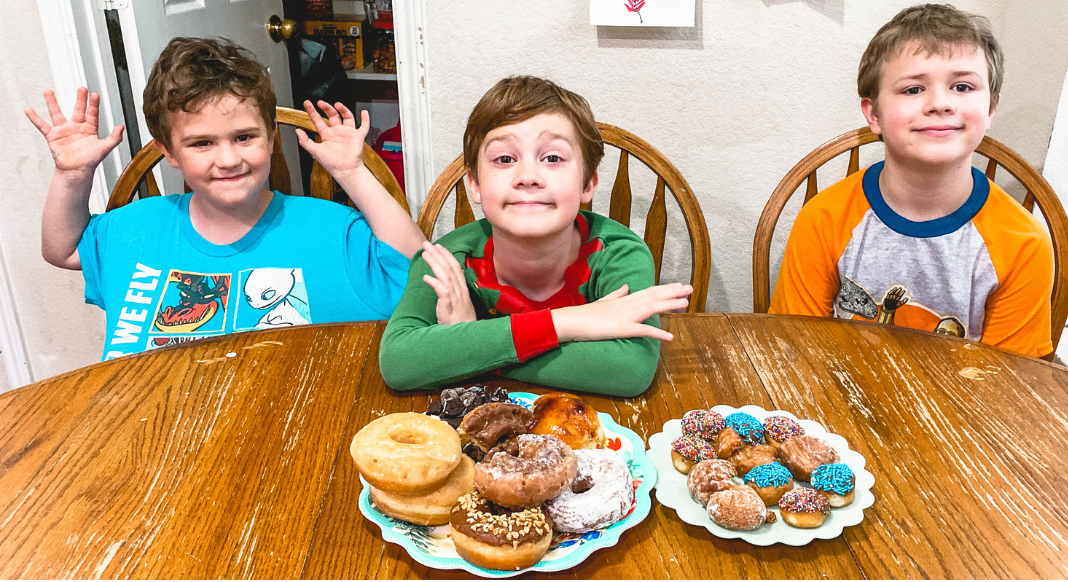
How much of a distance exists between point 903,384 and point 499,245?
652 millimetres

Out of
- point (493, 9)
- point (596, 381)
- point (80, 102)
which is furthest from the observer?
point (493, 9)

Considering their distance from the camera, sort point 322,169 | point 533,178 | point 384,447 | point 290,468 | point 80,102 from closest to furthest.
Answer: point 384,447 → point 290,468 → point 533,178 → point 80,102 → point 322,169

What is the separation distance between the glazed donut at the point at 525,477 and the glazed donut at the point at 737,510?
0.15 m

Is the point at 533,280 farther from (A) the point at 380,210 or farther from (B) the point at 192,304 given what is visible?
(B) the point at 192,304

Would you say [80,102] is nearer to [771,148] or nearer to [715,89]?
[715,89]

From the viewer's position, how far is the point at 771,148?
2.02 m

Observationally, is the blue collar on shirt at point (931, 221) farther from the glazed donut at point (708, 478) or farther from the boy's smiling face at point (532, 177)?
the glazed donut at point (708, 478)

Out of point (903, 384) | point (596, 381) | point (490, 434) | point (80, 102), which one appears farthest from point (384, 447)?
point (80, 102)

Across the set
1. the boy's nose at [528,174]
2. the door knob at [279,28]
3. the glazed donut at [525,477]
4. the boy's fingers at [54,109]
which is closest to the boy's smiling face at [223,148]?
the boy's fingers at [54,109]

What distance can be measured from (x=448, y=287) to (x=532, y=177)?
8.3 inches

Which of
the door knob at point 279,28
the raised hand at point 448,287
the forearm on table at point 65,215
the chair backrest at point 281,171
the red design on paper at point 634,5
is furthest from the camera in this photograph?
the door knob at point 279,28

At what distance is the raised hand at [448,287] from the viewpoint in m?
1.13

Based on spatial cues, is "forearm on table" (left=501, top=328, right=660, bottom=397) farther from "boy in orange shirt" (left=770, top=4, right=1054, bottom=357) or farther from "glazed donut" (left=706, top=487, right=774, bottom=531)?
"boy in orange shirt" (left=770, top=4, right=1054, bottom=357)

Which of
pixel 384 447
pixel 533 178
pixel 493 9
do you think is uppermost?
pixel 493 9
